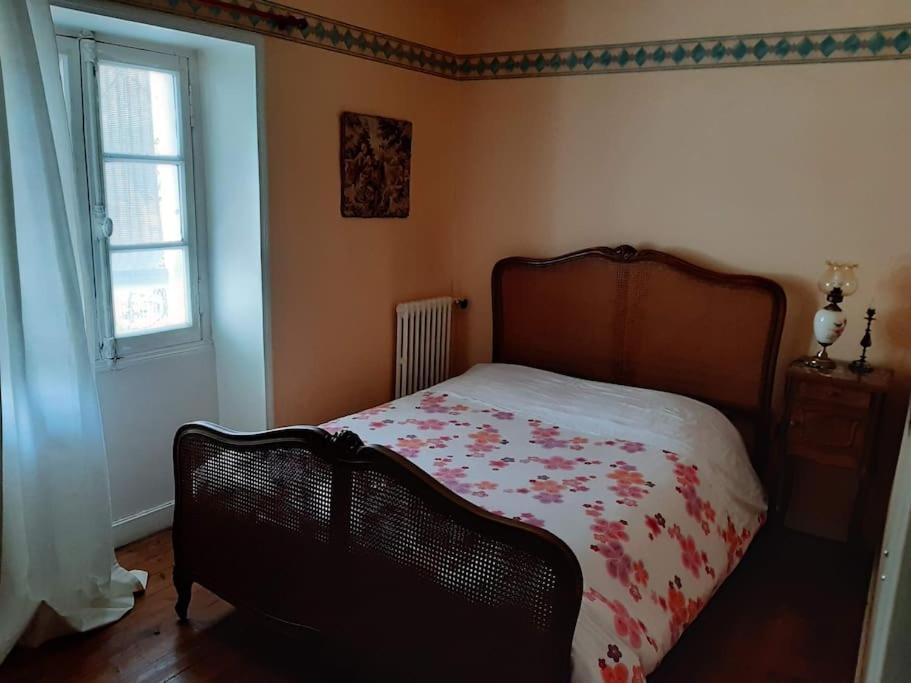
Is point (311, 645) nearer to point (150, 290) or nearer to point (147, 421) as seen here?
point (147, 421)

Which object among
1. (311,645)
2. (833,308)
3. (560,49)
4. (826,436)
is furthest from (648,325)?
(311,645)

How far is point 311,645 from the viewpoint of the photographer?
2.27m

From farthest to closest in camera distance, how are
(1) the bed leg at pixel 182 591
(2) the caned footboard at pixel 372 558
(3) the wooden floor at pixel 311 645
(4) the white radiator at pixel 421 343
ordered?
1. (4) the white radiator at pixel 421 343
2. (1) the bed leg at pixel 182 591
3. (3) the wooden floor at pixel 311 645
4. (2) the caned footboard at pixel 372 558

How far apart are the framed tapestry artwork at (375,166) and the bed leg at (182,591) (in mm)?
1637

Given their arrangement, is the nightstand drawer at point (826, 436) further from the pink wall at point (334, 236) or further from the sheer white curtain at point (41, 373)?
the sheer white curtain at point (41, 373)

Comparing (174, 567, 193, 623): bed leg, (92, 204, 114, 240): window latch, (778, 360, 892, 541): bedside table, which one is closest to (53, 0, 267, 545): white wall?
(92, 204, 114, 240): window latch

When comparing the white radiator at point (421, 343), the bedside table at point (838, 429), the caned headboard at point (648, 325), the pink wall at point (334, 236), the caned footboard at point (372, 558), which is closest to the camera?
the caned footboard at point (372, 558)

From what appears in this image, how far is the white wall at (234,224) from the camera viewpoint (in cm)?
286

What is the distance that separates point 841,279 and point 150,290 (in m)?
2.77

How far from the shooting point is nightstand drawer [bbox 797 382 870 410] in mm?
2730

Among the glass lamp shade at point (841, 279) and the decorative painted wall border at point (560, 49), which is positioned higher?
the decorative painted wall border at point (560, 49)

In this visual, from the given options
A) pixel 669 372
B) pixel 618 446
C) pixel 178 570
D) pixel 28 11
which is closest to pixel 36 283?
pixel 28 11

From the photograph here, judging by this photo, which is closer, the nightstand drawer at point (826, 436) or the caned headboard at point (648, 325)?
the nightstand drawer at point (826, 436)

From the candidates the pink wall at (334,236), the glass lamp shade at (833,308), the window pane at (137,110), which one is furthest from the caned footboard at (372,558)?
the glass lamp shade at (833,308)
